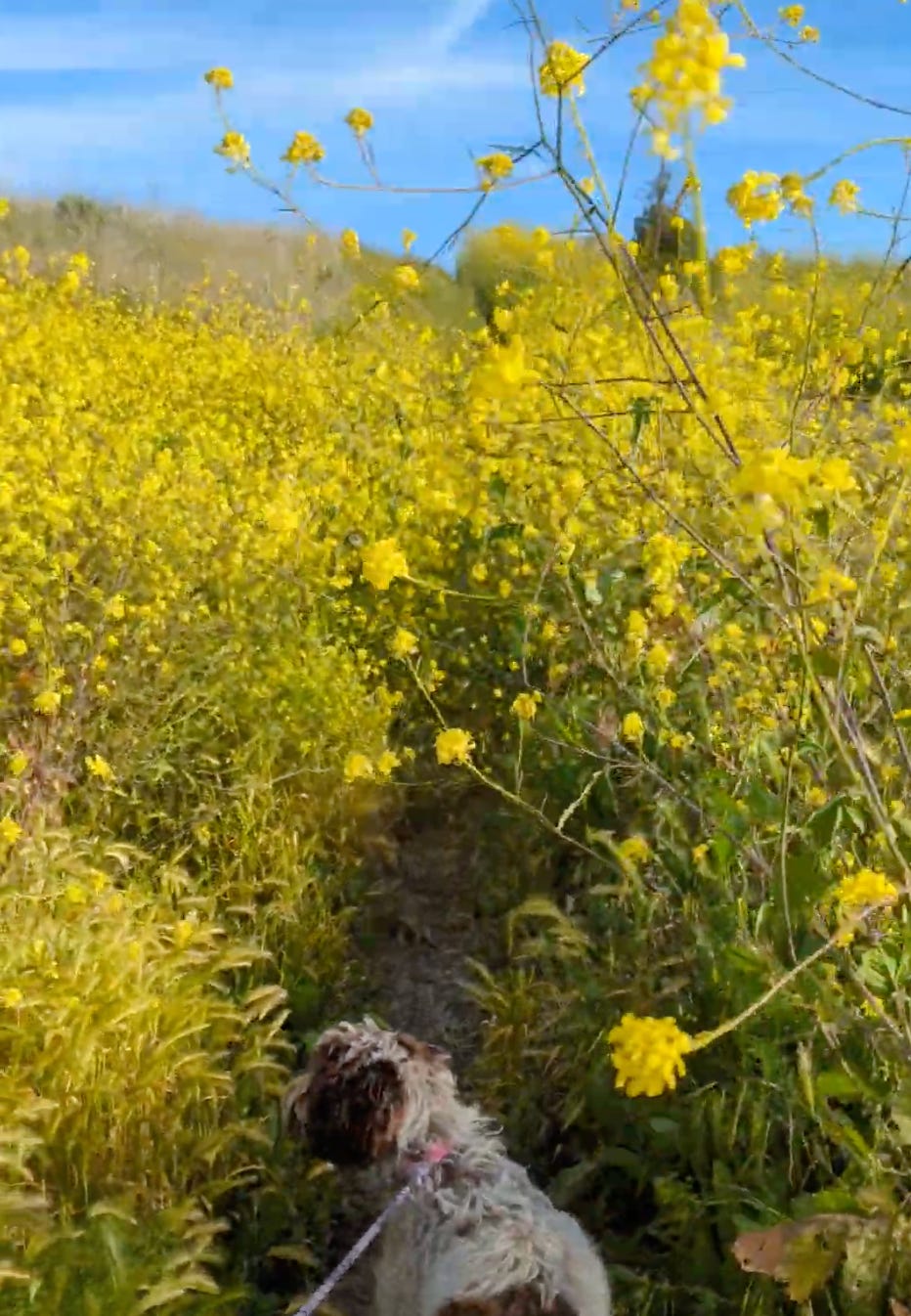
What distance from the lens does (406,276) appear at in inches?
94.7

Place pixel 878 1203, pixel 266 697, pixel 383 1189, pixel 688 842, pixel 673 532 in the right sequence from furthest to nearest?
pixel 266 697, pixel 673 532, pixel 688 842, pixel 383 1189, pixel 878 1203

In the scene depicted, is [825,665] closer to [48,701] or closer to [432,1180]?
[432,1180]

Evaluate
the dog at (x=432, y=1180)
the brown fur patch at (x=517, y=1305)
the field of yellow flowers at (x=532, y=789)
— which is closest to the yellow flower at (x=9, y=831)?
the field of yellow flowers at (x=532, y=789)

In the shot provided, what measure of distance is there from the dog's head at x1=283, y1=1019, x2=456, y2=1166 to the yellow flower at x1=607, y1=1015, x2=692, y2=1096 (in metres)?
0.85

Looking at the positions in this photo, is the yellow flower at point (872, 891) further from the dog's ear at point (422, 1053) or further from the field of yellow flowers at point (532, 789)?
the dog's ear at point (422, 1053)

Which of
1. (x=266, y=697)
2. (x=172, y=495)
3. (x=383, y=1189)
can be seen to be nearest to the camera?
(x=383, y=1189)

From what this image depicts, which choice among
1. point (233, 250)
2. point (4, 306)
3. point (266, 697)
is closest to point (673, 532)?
point (266, 697)

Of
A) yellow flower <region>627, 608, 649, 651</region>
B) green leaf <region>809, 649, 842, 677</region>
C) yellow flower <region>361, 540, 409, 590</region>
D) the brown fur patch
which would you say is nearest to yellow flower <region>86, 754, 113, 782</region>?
yellow flower <region>627, 608, 649, 651</region>

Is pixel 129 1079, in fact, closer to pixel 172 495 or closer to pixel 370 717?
pixel 370 717

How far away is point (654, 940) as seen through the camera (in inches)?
115

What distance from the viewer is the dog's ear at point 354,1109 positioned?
7.57ft

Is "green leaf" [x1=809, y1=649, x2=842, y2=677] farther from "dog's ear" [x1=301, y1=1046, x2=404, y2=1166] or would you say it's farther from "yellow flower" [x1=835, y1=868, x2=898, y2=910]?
"dog's ear" [x1=301, y1=1046, x2=404, y2=1166]

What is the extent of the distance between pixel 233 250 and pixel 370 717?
10.2 meters

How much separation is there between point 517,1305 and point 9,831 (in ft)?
5.44
